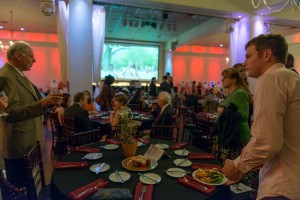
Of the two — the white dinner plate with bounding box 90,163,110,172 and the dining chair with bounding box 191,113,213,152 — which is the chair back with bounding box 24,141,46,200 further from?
the dining chair with bounding box 191,113,213,152

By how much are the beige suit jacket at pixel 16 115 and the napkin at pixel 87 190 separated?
0.81 metres

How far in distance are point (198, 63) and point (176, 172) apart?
12782 mm

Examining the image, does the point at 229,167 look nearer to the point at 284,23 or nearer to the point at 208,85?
the point at 284,23

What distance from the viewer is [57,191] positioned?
4.53 ft

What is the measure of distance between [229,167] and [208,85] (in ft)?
42.8

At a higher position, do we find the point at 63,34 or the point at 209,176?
the point at 63,34

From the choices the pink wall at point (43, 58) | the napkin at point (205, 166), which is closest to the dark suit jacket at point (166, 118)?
the napkin at point (205, 166)

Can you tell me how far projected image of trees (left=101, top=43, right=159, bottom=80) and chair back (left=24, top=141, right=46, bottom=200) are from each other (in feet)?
31.5

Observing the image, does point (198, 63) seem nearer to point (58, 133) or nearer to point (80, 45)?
point (80, 45)

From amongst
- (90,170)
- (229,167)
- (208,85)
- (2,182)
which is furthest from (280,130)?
(208,85)

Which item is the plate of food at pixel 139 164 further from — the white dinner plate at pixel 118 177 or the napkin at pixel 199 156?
the napkin at pixel 199 156

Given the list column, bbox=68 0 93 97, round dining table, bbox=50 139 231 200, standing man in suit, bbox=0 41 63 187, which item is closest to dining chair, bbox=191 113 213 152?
round dining table, bbox=50 139 231 200

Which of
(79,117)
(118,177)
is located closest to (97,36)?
(79,117)

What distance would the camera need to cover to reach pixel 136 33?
33.6ft
